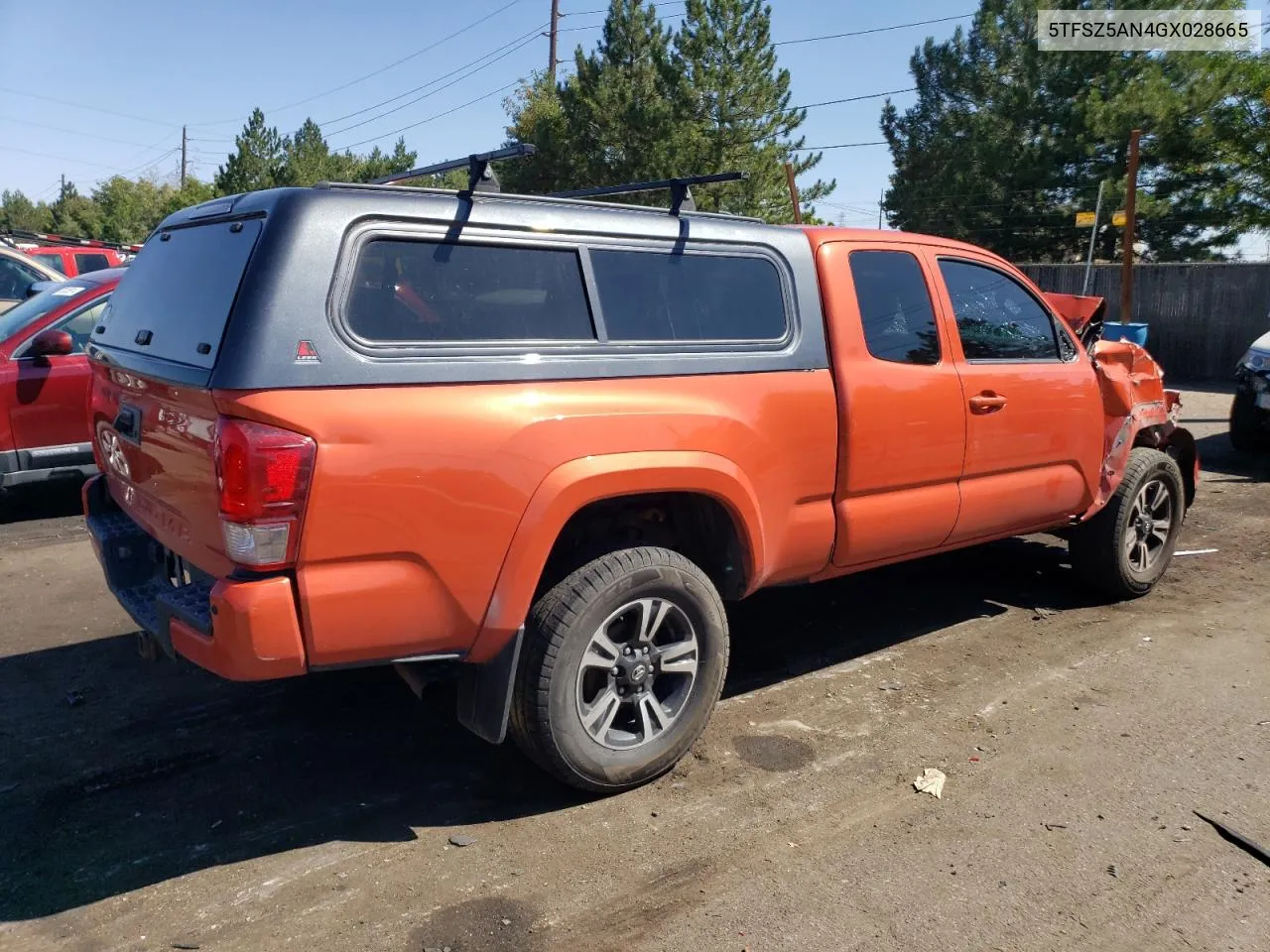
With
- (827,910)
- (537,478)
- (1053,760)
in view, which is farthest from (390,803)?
(1053,760)

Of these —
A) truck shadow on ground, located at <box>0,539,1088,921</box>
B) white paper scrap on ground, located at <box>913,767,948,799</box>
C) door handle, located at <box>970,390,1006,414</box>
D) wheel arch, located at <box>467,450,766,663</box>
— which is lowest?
truck shadow on ground, located at <box>0,539,1088,921</box>

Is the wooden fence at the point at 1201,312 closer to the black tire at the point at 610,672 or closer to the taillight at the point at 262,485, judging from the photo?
the black tire at the point at 610,672

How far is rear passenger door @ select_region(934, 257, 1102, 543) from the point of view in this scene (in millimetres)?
4719

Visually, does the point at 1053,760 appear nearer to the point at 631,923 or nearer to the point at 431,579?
the point at 631,923

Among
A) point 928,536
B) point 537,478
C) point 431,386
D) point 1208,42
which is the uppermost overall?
point 1208,42

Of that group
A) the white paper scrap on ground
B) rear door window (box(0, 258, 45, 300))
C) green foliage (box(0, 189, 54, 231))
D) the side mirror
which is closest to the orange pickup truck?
the white paper scrap on ground

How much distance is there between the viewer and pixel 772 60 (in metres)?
31.8

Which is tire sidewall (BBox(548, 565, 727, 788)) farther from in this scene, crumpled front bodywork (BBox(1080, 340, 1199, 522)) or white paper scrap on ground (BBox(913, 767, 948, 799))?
crumpled front bodywork (BBox(1080, 340, 1199, 522))

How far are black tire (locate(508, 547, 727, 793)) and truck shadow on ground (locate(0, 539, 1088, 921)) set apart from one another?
272 millimetres

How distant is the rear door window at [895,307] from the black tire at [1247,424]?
7268mm

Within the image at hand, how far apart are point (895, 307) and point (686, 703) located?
1984mm

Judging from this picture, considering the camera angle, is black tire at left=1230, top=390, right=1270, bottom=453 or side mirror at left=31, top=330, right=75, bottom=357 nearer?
side mirror at left=31, top=330, right=75, bottom=357

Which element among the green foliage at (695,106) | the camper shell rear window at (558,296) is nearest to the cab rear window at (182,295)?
the camper shell rear window at (558,296)

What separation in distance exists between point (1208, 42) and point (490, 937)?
26.9 m
